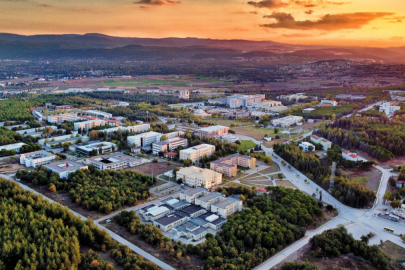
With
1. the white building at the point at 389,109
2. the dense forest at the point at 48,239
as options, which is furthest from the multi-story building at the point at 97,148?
the white building at the point at 389,109

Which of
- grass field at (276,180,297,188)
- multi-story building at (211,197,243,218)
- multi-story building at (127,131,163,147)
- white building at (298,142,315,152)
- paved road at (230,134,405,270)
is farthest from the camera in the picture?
multi-story building at (127,131,163,147)

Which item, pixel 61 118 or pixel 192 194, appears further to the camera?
pixel 61 118

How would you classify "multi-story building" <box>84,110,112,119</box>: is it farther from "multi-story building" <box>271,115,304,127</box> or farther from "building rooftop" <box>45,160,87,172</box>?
"multi-story building" <box>271,115,304,127</box>

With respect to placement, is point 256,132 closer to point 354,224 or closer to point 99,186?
point 354,224

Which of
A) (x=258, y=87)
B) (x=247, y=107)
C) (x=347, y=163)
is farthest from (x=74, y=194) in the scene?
(x=258, y=87)

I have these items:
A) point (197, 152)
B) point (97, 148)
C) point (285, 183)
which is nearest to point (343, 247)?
point (285, 183)

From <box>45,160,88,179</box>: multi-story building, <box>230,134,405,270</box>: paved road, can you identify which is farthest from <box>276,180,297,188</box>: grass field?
<box>45,160,88,179</box>: multi-story building
